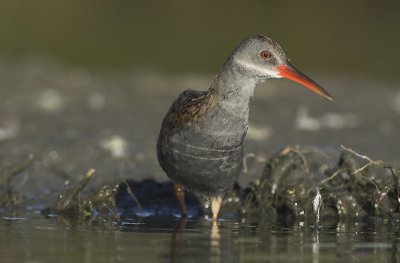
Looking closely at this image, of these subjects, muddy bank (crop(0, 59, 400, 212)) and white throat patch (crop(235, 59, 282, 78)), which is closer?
white throat patch (crop(235, 59, 282, 78))

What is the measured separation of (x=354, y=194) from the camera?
958 cm

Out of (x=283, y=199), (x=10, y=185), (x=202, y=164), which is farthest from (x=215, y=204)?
(x=10, y=185)

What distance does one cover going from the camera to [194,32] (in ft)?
78.9

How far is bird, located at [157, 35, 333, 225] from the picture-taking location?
330 inches

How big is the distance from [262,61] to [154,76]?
31.5 feet

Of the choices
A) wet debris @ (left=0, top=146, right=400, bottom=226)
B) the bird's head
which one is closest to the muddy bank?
wet debris @ (left=0, top=146, right=400, bottom=226)

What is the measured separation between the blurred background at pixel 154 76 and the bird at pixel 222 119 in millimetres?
2068

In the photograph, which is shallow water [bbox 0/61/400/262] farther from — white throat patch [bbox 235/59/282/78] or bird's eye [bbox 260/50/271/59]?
bird's eye [bbox 260/50/271/59]

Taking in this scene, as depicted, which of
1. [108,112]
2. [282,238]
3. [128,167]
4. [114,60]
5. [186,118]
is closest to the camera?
[282,238]

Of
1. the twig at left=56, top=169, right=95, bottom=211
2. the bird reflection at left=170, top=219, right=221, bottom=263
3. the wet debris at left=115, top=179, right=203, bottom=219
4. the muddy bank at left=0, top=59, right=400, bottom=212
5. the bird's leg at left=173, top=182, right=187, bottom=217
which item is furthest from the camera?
the muddy bank at left=0, top=59, right=400, bottom=212

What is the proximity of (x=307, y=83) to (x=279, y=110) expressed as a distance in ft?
20.7

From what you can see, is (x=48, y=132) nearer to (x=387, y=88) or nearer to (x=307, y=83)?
(x=307, y=83)

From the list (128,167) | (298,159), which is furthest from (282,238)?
(128,167)

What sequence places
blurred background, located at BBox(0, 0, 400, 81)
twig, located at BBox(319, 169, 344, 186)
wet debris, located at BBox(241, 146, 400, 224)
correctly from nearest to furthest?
twig, located at BBox(319, 169, 344, 186), wet debris, located at BBox(241, 146, 400, 224), blurred background, located at BBox(0, 0, 400, 81)
